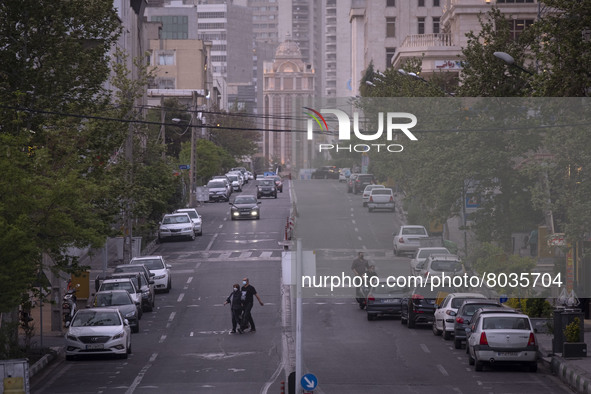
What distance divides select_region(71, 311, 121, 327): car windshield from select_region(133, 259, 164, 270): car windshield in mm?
13961

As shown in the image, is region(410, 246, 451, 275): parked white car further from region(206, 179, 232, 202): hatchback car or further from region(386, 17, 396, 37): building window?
region(386, 17, 396, 37): building window

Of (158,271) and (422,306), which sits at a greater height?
(158,271)

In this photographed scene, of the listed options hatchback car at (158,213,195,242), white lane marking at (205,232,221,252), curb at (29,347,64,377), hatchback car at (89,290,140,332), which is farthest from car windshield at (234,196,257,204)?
curb at (29,347,64,377)

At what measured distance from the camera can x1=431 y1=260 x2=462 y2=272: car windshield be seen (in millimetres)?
28328

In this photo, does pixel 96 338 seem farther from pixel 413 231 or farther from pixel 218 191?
pixel 218 191

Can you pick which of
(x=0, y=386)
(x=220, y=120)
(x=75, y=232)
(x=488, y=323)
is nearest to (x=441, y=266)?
(x=488, y=323)

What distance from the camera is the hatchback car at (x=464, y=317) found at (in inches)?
1117

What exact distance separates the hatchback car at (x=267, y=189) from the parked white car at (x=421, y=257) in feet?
175

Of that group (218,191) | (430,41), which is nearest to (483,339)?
(430,41)

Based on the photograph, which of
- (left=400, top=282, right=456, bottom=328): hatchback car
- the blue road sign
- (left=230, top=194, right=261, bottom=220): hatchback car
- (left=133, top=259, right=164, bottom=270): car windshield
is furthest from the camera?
(left=230, top=194, right=261, bottom=220): hatchback car

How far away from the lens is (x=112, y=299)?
1318 inches

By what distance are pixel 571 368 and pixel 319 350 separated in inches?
284

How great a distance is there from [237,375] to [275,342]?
5954 mm

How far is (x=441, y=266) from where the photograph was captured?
93.7 ft
